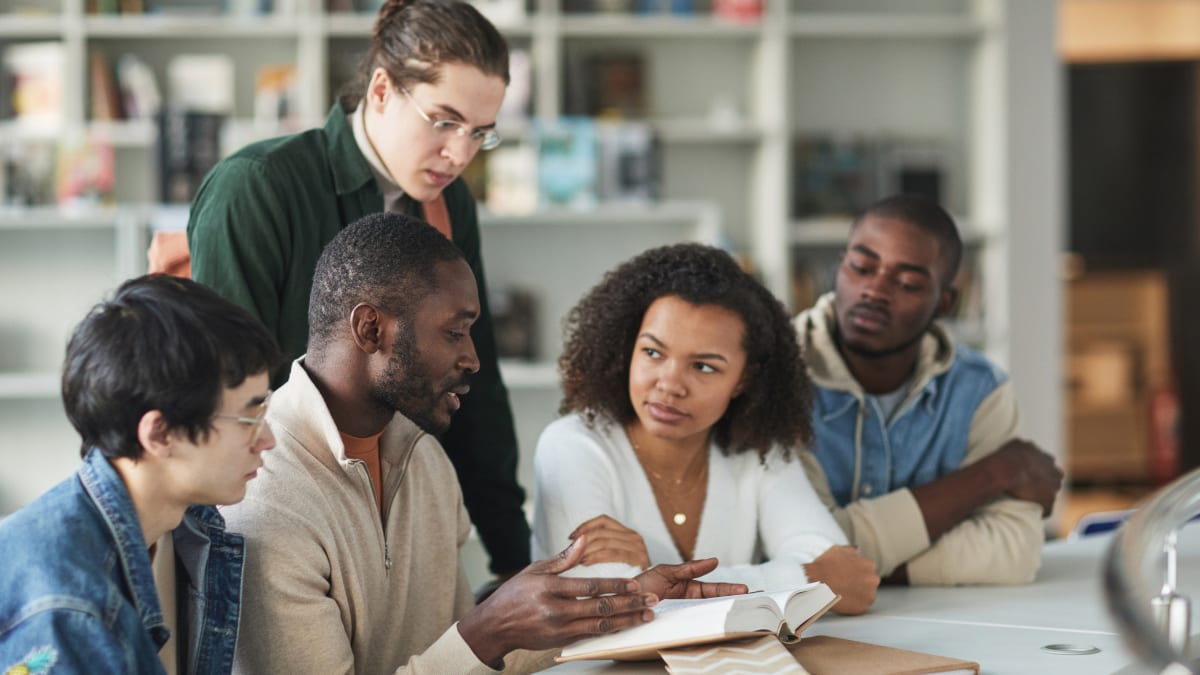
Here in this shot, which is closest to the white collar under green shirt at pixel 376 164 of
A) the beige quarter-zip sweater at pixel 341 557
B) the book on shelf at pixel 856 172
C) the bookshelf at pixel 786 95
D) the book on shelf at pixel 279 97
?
the beige quarter-zip sweater at pixel 341 557

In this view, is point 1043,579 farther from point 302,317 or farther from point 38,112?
point 38,112

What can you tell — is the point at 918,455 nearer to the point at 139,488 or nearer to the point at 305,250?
the point at 305,250

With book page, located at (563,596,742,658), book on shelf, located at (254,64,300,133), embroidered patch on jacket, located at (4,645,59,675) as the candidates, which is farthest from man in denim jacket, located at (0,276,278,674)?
book on shelf, located at (254,64,300,133)

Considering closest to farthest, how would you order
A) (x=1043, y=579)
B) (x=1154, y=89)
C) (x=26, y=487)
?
(x=1043, y=579), (x=26, y=487), (x=1154, y=89)

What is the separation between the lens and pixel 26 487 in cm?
393

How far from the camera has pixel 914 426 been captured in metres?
2.29

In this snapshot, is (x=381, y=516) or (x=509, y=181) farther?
(x=509, y=181)

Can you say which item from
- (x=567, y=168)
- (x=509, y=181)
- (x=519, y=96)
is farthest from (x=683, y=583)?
(x=519, y=96)

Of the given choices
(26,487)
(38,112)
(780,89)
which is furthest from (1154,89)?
(26,487)

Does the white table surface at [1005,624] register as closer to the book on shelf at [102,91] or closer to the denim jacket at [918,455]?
the denim jacket at [918,455]

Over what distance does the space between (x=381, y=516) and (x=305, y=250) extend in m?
0.47

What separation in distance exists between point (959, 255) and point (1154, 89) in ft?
20.4

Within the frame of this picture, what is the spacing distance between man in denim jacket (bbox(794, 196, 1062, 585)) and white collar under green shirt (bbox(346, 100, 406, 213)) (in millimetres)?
733

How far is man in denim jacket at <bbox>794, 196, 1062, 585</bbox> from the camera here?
2.15 m
